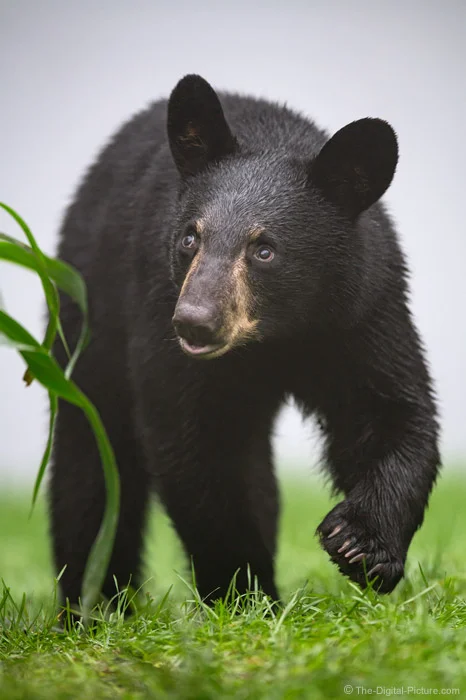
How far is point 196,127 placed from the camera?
14.6 ft

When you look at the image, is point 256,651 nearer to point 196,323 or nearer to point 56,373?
point 56,373

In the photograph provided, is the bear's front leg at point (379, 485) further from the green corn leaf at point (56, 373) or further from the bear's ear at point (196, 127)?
the bear's ear at point (196, 127)

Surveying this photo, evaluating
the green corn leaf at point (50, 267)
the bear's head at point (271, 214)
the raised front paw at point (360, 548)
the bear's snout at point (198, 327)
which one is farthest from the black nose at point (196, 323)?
the raised front paw at point (360, 548)

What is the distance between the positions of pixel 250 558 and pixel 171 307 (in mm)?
1135

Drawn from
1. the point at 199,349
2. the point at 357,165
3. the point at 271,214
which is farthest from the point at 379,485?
the point at 357,165

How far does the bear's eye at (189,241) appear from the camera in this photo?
4195 millimetres

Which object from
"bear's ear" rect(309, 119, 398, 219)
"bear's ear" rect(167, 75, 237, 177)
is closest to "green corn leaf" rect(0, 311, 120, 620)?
"bear's ear" rect(167, 75, 237, 177)

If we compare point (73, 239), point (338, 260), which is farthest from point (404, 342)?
point (73, 239)

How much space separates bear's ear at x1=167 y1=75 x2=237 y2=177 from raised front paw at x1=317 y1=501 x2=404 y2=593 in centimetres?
157

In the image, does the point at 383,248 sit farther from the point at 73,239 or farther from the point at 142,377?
the point at 73,239

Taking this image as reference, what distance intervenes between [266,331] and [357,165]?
0.76 meters

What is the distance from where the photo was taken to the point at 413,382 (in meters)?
4.45

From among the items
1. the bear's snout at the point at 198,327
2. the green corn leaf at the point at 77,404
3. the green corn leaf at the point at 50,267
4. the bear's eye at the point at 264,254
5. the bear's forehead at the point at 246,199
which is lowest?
the green corn leaf at the point at 77,404

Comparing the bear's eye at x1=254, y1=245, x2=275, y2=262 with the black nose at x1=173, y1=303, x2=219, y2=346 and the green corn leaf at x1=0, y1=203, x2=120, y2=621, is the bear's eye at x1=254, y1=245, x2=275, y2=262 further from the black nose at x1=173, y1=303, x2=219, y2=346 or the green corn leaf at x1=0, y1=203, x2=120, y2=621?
the green corn leaf at x1=0, y1=203, x2=120, y2=621
